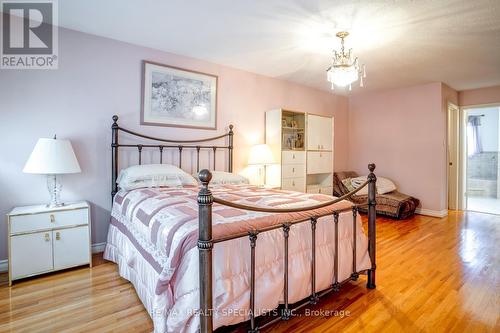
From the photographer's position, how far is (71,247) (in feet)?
8.21

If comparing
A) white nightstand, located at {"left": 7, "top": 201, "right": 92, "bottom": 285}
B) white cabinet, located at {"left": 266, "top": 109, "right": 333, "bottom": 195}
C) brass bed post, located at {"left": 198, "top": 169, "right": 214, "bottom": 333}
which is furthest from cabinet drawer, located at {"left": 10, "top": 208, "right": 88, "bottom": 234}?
white cabinet, located at {"left": 266, "top": 109, "right": 333, "bottom": 195}

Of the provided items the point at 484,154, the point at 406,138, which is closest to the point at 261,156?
the point at 406,138

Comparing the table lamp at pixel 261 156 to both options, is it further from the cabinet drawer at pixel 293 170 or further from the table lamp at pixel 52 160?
the table lamp at pixel 52 160

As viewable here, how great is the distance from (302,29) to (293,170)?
2.16m

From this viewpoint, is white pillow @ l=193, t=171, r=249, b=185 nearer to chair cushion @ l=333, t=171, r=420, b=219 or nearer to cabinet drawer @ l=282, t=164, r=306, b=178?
cabinet drawer @ l=282, t=164, r=306, b=178

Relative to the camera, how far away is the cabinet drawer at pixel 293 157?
4.21 m

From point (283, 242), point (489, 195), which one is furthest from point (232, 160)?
point (489, 195)

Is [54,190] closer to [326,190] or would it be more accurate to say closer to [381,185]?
[326,190]

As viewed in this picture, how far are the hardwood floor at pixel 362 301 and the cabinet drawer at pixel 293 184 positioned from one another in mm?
1631

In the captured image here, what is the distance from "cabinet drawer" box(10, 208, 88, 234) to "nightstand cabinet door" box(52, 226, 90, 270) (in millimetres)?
67

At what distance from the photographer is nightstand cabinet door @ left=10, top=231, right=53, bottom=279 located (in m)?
2.26

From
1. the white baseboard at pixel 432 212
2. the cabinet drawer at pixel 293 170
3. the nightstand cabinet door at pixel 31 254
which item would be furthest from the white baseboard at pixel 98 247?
the white baseboard at pixel 432 212

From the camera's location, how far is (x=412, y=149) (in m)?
5.09

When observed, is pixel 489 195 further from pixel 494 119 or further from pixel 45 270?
pixel 45 270
